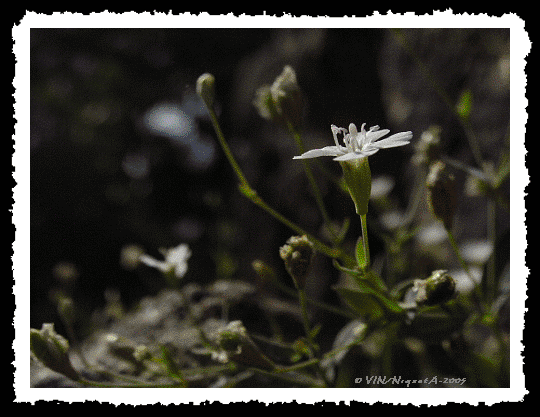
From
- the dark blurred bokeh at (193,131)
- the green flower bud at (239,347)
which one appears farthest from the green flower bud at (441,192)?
the dark blurred bokeh at (193,131)

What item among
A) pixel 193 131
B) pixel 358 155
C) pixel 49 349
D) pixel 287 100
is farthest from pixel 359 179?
pixel 193 131

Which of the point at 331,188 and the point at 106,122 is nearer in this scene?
the point at 331,188

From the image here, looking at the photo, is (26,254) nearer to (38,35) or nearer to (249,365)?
(249,365)

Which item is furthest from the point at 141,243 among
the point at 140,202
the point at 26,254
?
the point at 26,254

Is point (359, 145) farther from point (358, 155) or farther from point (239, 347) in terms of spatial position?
point (239, 347)

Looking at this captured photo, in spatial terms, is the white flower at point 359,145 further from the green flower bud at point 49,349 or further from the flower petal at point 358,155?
the green flower bud at point 49,349
